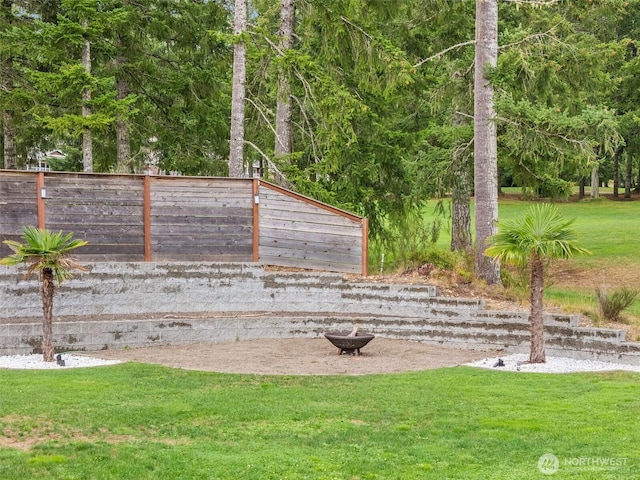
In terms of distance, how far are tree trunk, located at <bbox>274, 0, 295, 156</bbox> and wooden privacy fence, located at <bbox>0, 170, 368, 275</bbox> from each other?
430cm

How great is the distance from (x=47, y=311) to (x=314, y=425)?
6246 millimetres

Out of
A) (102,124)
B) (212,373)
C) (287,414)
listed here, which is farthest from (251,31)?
(287,414)

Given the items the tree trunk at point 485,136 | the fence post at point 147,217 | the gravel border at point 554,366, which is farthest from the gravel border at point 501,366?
the tree trunk at point 485,136

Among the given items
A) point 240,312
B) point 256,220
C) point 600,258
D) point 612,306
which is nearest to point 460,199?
point 600,258

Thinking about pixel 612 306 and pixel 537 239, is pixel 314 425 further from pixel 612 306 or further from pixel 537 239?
pixel 612 306

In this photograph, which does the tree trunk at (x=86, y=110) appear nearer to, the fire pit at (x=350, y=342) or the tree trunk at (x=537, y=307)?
the fire pit at (x=350, y=342)

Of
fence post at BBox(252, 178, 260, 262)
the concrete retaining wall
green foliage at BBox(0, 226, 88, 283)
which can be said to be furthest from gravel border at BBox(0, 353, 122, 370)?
fence post at BBox(252, 178, 260, 262)

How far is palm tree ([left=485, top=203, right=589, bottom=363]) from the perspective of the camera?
14812mm

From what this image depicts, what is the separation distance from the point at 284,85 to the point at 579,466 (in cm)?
1579

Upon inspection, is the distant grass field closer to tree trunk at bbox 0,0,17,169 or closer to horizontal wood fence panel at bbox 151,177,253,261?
horizontal wood fence panel at bbox 151,177,253,261

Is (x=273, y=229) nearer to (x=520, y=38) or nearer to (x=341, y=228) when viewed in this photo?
(x=341, y=228)

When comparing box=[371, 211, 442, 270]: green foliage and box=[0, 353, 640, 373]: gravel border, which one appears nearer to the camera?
box=[0, 353, 640, 373]: gravel border

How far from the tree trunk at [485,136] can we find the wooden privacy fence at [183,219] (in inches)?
106

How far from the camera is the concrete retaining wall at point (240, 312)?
1630 centimetres
